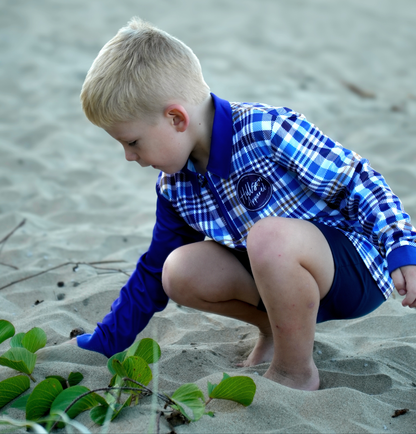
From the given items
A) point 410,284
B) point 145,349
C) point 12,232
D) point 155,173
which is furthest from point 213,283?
point 155,173

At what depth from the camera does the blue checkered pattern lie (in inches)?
54.7

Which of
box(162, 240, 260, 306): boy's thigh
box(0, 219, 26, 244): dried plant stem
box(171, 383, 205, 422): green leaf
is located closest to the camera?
box(171, 383, 205, 422): green leaf

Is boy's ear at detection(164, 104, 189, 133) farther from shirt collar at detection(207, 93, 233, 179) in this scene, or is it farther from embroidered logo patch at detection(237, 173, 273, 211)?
embroidered logo patch at detection(237, 173, 273, 211)

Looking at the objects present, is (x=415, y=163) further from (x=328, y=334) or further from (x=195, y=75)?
(x=195, y=75)

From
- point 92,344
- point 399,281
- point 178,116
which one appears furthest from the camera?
point 92,344

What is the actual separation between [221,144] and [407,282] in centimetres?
61

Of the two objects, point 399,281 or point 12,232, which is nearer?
point 399,281

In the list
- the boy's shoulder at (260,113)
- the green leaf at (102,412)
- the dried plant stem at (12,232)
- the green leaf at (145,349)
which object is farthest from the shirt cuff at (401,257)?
the dried plant stem at (12,232)

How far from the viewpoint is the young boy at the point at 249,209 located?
1.38 metres

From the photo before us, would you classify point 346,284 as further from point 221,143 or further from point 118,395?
point 118,395


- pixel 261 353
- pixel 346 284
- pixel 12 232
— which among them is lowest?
pixel 12 232

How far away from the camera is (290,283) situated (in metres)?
1.36

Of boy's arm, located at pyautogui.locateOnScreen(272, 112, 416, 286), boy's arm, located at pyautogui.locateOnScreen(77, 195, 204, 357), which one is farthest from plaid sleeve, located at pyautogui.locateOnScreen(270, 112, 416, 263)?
boy's arm, located at pyautogui.locateOnScreen(77, 195, 204, 357)

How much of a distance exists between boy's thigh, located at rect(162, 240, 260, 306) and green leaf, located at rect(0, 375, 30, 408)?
0.48m
